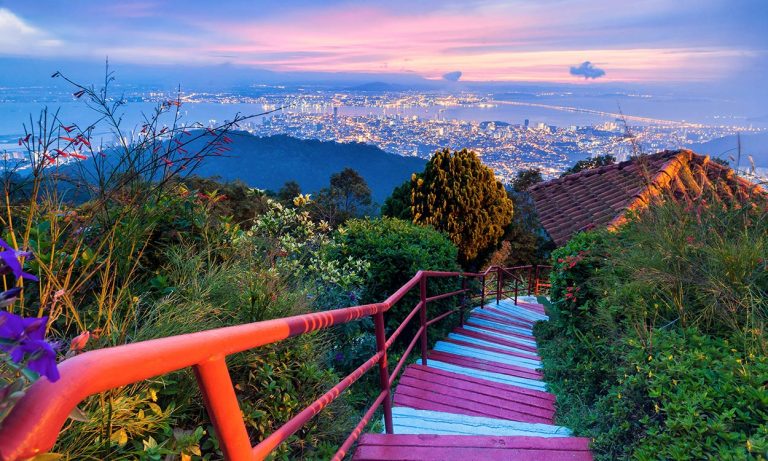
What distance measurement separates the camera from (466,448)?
2816 millimetres

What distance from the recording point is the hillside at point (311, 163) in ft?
176

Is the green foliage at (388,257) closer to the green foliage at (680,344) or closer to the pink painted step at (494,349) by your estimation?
the pink painted step at (494,349)

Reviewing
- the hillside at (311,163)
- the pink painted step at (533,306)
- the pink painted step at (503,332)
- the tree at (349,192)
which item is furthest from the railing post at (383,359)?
the hillside at (311,163)

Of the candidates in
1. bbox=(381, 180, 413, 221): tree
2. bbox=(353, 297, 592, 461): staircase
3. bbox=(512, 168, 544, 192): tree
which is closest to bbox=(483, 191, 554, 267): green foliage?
bbox=(512, 168, 544, 192): tree

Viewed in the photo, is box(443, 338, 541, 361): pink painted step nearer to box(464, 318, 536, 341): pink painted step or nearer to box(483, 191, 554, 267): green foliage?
box(464, 318, 536, 341): pink painted step

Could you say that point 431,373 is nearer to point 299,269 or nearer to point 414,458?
point 299,269

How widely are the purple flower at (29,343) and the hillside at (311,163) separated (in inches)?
1878

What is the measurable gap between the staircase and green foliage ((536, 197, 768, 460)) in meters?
0.28

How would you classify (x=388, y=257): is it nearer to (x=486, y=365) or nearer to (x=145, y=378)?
(x=486, y=365)

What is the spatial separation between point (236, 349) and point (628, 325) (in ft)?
10.9

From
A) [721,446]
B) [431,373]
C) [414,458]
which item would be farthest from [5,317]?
[431,373]

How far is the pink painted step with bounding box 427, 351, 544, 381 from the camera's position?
5352mm

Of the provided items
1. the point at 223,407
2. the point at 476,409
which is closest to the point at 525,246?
the point at 476,409

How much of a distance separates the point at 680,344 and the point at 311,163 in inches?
2408
